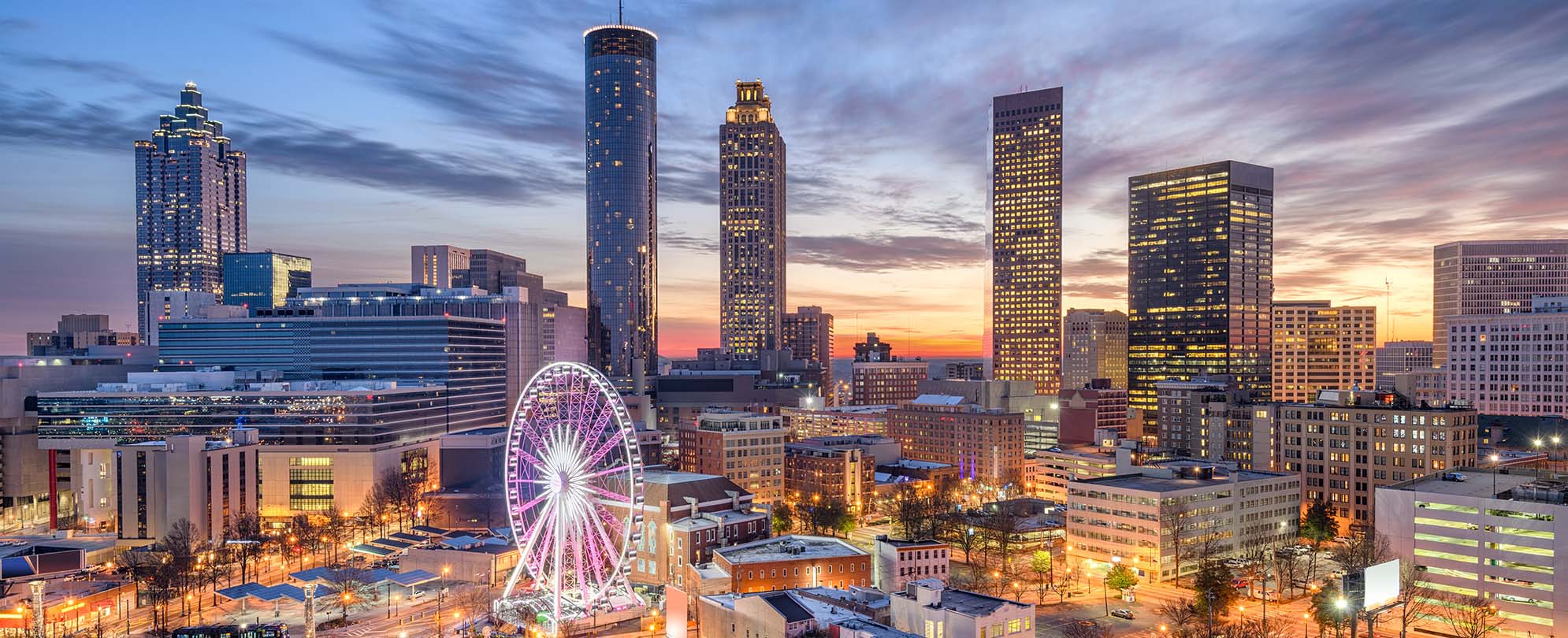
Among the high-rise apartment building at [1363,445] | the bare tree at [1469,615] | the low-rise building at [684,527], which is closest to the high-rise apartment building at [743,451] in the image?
the low-rise building at [684,527]

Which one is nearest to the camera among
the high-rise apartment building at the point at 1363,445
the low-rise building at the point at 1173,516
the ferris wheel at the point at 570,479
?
the ferris wheel at the point at 570,479

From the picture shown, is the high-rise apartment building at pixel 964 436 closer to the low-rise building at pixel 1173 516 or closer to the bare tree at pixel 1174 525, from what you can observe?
the low-rise building at pixel 1173 516

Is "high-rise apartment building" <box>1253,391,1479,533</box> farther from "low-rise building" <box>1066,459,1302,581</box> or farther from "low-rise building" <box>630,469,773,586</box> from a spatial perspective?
"low-rise building" <box>630,469,773,586</box>

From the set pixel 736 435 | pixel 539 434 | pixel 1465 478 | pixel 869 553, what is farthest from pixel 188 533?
pixel 1465 478

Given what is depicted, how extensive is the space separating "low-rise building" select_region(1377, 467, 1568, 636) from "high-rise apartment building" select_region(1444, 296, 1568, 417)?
10771cm

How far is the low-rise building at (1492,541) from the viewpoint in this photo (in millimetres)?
67688

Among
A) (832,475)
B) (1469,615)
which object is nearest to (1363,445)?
(1469,615)

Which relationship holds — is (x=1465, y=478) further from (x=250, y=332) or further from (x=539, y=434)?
(x=250, y=332)

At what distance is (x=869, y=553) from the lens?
274 ft

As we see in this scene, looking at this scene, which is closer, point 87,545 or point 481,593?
point 481,593

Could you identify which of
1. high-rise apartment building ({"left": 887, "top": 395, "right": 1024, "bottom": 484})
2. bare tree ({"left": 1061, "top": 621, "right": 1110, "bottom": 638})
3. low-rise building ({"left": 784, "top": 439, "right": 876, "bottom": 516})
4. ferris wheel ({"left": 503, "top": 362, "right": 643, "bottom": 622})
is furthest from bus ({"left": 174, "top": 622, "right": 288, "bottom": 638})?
high-rise apartment building ({"left": 887, "top": 395, "right": 1024, "bottom": 484})

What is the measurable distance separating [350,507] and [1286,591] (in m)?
98.2

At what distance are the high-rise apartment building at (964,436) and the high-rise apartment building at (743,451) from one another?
120ft

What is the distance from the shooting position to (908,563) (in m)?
81.2
